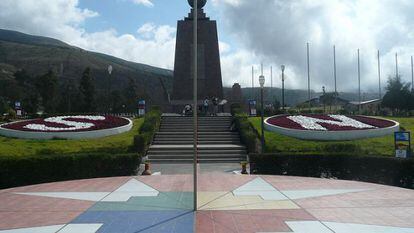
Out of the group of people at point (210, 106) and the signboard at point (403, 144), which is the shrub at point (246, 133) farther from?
the signboard at point (403, 144)

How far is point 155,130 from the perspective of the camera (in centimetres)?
2562

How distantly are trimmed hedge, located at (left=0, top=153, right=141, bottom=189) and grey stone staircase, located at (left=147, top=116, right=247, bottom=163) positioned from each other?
166 inches

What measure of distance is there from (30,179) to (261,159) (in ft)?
26.1

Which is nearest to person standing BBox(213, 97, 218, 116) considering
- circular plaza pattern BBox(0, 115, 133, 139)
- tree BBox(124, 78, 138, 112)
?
circular plaza pattern BBox(0, 115, 133, 139)

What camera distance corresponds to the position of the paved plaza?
8758 mm

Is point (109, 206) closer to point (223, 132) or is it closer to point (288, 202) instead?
point (288, 202)

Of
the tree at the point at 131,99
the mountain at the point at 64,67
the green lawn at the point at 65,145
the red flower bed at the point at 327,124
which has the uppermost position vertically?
the mountain at the point at 64,67

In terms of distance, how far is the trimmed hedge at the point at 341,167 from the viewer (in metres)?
14.0

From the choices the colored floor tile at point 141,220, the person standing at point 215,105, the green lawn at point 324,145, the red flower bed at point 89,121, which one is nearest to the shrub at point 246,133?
Answer: the green lawn at point 324,145

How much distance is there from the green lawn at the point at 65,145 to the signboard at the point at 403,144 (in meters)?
11.2

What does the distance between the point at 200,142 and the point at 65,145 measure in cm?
691

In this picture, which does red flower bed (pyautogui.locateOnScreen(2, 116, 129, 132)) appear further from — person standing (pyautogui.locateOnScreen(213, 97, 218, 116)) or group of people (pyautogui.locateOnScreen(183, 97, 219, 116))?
person standing (pyautogui.locateOnScreen(213, 97, 218, 116))

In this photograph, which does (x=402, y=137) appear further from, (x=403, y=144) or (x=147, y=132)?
(x=147, y=132)

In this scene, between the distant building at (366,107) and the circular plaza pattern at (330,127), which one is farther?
the distant building at (366,107)
